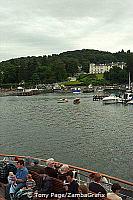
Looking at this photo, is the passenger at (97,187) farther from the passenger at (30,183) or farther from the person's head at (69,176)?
the passenger at (30,183)

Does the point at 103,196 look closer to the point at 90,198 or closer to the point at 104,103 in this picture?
the point at 90,198

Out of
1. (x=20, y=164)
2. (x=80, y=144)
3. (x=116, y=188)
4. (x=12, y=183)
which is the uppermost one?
(x=20, y=164)

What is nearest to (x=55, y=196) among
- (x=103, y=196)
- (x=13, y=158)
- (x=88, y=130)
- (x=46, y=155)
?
(x=103, y=196)

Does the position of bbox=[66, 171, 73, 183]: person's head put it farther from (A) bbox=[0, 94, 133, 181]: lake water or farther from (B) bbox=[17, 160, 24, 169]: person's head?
(A) bbox=[0, 94, 133, 181]: lake water

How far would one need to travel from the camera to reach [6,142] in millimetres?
45531

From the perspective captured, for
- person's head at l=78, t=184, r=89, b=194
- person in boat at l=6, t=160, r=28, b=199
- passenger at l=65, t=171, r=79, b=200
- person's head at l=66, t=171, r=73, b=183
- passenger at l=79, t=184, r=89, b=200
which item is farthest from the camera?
person in boat at l=6, t=160, r=28, b=199

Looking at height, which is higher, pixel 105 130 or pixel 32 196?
pixel 32 196

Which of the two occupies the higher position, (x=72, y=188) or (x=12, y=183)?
(x=72, y=188)

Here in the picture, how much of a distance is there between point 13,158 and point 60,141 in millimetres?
28407

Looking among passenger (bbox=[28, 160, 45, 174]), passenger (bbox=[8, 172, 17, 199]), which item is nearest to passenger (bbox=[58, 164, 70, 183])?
passenger (bbox=[28, 160, 45, 174])

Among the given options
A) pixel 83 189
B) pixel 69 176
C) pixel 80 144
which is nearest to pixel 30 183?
pixel 69 176

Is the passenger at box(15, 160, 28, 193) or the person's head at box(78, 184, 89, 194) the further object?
the passenger at box(15, 160, 28, 193)

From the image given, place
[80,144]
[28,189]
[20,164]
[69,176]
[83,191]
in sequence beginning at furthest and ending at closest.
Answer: [80,144], [20,164], [28,189], [69,176], [83,191]

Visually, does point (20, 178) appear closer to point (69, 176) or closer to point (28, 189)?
point (28, 189)
